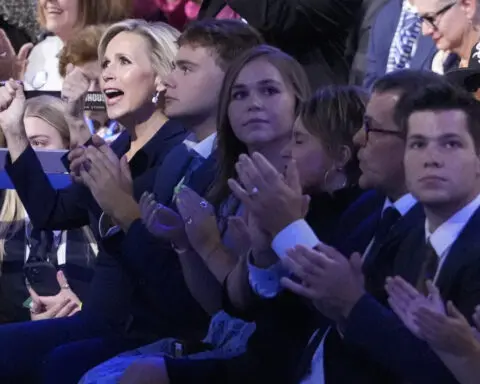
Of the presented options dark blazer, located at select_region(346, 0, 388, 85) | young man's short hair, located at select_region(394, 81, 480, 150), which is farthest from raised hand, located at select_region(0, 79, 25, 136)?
young man's short hair, located at select_region(394, 81, 480, 150)

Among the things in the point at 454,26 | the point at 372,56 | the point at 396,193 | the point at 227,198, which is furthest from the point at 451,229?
the point at 372,56

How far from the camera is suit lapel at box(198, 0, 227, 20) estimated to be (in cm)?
441

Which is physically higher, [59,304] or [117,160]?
[117,160]

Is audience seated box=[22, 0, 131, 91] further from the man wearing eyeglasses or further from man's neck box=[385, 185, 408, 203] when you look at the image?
man's neck box=[385, 185, 408, 203]

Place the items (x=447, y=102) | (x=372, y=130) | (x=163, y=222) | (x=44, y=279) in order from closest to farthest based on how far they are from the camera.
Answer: (x=447, y=102) < (x=372, y=130) < (x=163, y=222) < (x=44, y=279)

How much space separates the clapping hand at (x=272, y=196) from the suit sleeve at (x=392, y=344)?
269 millimetres

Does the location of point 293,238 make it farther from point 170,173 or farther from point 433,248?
point 170,173

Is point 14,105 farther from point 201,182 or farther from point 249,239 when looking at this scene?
point 249,239

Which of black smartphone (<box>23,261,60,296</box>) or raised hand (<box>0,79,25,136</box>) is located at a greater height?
raised hand (<box>0,79,25,136</box>)

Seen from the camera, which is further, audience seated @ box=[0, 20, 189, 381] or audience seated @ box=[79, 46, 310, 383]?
audience seated @ box=[0, 20, 189, 381]

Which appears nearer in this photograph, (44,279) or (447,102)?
(447,102)

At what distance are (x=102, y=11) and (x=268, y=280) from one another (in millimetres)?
2512

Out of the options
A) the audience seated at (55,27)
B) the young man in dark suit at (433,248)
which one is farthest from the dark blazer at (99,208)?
the audience seated at (55,27)

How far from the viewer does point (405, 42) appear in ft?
12.2
